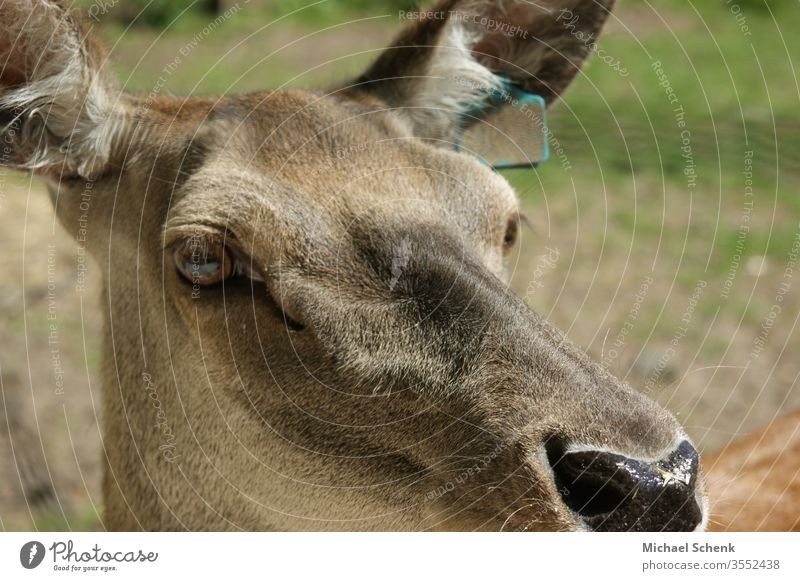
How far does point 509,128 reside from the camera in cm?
449

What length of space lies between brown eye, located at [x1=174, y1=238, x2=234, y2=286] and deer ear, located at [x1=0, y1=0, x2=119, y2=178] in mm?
666

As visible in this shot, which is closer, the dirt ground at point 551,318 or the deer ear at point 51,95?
the deer ear at point 51,95

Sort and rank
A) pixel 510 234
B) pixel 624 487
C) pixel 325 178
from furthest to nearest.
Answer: pixel 510 234, pixel 325 178, pixel 624 487

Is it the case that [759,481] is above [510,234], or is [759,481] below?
below

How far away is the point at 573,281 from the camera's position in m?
8.34

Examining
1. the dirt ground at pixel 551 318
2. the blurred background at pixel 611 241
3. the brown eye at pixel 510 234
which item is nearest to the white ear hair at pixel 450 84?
the brown eye at pixel 510 234

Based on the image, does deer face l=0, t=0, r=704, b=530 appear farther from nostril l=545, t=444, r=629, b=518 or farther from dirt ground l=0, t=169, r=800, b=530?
dirt ground l=0, t=169, r=800, b=530

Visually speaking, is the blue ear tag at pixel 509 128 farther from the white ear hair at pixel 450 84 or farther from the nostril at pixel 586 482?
the nostril at pixel 586 482

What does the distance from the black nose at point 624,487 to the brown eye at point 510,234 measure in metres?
1.26

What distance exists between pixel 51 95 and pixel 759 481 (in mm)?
3478

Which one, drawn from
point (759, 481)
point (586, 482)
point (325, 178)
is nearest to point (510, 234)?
point (325, 178)

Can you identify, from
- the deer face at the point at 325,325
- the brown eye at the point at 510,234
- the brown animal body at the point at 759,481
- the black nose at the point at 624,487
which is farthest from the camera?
the brown animal body at the point at 759,481

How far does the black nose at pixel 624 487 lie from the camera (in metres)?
2.70

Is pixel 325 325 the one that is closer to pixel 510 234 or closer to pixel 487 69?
pixel 510 234
